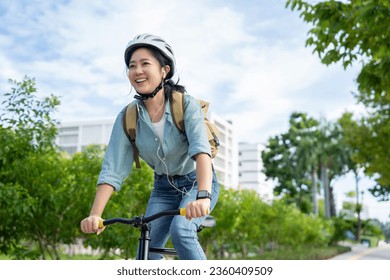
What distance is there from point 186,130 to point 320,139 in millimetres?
41651

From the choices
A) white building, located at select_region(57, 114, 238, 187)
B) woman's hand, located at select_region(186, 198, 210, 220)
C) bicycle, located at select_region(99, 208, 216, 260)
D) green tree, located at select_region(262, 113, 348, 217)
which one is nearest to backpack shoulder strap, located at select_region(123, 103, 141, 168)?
bicycle, located at select_region(99, 208, 216, 260)

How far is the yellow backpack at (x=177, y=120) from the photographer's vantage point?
7.23ft

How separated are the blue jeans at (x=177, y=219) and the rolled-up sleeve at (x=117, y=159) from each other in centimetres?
17

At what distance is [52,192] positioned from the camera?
780 centimetres

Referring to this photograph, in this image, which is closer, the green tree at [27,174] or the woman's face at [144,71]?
the woman's face at [144,71]

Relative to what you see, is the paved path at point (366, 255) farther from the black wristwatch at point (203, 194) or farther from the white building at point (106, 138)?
the white building at point (106, 138)

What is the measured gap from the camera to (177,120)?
86.5 inches

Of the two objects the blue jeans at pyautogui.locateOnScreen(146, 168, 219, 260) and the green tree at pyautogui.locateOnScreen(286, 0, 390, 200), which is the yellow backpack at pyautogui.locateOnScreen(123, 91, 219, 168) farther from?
the green tree at pyautogui.locateOnScreen(286, 0, 390, 200)

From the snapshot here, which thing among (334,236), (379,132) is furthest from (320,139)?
(379,132)

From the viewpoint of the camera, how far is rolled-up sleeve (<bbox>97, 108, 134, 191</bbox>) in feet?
7.24

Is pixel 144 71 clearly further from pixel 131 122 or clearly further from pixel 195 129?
pixel 195 129

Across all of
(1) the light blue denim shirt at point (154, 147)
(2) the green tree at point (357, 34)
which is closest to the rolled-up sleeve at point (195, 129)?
(1) the light blue denim shirt at point (154, 147)

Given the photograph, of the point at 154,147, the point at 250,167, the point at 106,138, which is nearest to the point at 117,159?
the point at 154,147

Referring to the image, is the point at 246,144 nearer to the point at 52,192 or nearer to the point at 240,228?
the point at 240,228
